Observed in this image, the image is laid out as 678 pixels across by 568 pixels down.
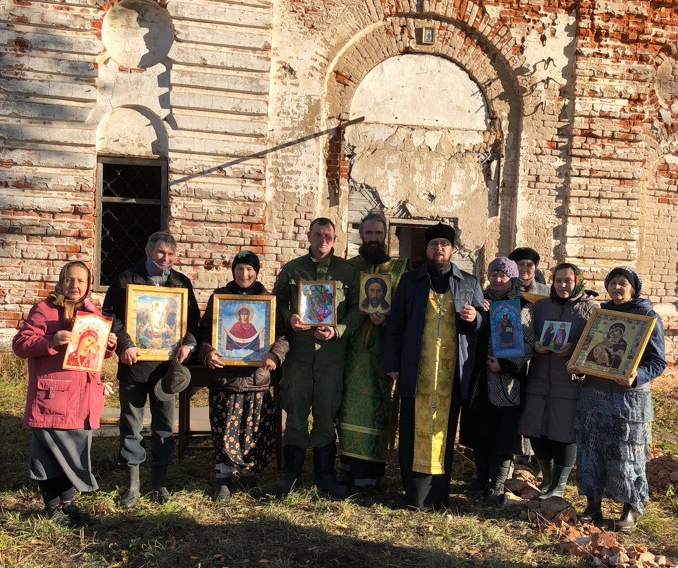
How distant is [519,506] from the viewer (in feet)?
16.6

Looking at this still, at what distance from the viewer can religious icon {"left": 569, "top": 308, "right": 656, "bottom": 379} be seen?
4.49 meters

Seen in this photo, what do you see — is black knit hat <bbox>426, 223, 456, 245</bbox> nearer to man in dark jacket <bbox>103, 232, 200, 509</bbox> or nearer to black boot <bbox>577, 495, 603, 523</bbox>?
man in dark jacket <bbox>103, 232, 200, 509</bbox>

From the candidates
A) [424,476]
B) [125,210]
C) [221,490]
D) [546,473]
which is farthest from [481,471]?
[125,210]

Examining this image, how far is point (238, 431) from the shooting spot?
5023mm

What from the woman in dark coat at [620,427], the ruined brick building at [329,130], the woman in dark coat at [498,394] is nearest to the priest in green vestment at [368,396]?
the woman in dark coat at [498,394]

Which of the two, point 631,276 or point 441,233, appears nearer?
point 631,276

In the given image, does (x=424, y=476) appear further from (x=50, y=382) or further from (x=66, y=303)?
(x=66, y=303)

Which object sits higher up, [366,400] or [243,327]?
[243,327]

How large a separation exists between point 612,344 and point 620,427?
58cm

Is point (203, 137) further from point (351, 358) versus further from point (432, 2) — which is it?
point (351, 358)

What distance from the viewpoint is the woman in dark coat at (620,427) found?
4.61 m

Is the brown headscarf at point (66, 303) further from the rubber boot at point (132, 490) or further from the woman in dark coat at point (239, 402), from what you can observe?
the rubber boot at point (132, 490)

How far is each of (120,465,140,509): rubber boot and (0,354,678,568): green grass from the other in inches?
2.5

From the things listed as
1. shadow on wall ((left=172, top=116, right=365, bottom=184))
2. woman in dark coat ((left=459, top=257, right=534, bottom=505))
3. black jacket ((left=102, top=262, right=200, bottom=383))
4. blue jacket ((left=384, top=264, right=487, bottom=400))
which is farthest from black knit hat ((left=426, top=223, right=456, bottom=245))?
shadow on wall ((left=172, top=116, right=365, bottom=184))
